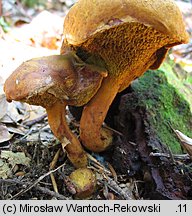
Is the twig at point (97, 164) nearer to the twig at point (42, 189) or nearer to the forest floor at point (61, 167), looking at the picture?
the forest floor at point (61, 167)

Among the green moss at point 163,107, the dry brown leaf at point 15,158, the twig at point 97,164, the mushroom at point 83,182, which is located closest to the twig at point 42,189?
the mushroom at point 83,182

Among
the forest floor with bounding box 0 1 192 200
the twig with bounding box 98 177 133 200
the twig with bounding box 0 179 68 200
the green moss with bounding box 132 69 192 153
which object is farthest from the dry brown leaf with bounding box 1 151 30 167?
the green moss with bounding box 132 69 192 153

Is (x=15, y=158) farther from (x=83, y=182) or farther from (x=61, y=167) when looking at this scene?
(x=83, y=182)

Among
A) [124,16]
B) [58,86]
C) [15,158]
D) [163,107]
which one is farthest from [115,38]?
[15,158]

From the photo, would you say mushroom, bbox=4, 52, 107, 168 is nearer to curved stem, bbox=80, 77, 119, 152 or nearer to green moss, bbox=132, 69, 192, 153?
curved stem, bbox=80, 77, 119, 152

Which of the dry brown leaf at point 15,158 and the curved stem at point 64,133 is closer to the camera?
the curved stem at point 64,133

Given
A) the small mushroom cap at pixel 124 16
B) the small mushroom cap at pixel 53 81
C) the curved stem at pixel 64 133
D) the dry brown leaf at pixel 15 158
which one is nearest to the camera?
the small mushroom cap at pixel 124 16

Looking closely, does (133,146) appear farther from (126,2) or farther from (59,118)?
(126,2)

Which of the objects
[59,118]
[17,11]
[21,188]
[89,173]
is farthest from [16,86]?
[17,11]
